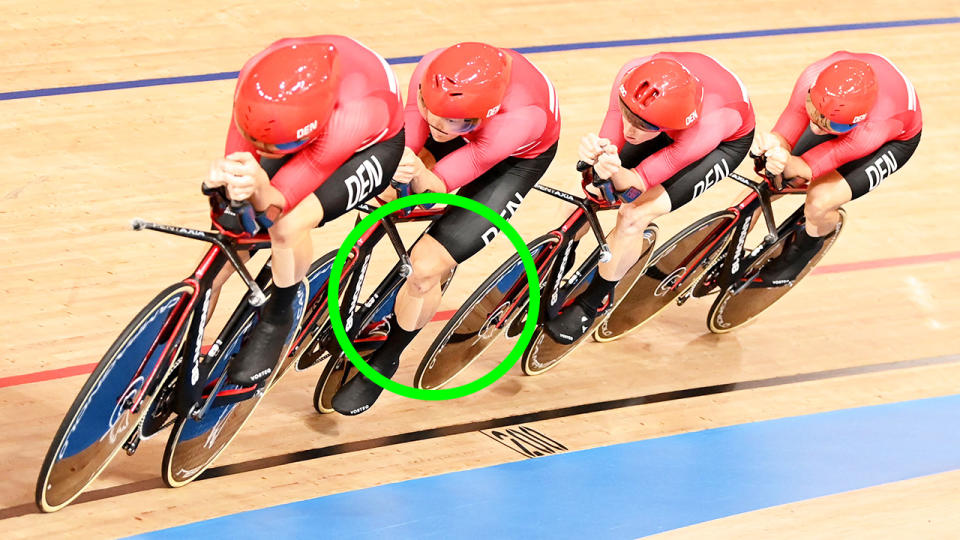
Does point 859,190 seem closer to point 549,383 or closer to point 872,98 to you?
point 872,98

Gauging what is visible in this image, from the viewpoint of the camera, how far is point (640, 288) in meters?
4.97

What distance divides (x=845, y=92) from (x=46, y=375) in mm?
2886

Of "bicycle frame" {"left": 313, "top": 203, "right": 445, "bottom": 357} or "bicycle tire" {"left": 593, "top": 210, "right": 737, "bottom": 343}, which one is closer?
"bicycle frame" {"left": 313, "top": 203, "right": 445, "bottom": 357}

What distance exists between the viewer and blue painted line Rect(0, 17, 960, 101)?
6.11m

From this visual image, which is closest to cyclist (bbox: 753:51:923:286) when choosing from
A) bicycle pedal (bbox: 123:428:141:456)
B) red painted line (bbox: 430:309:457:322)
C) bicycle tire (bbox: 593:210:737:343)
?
bicycle tire (bbox: 593:210:737:343)

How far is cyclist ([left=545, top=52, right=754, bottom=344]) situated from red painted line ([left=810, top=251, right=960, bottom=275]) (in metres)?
1.41

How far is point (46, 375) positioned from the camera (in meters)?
4.26

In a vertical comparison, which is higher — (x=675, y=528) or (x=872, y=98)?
(x=872, y=98)

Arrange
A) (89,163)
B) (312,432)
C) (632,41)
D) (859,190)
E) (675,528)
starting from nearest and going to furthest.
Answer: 1. (675,528)
2. (312,432)
3. (859,190)
4. (89,163)
5. (632,41)

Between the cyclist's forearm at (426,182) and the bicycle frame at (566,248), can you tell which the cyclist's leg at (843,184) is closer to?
the bicycle frame at (566,248)

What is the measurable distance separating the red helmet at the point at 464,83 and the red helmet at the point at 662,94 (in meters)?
0.49

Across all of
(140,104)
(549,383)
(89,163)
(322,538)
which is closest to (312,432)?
(322,538)

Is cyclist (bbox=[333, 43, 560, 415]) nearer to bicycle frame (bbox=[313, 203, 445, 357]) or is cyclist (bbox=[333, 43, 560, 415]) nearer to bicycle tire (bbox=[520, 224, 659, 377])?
bicycle frame (bbox=[313, 203, 445, 357])

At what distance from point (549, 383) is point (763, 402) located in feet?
2.66
